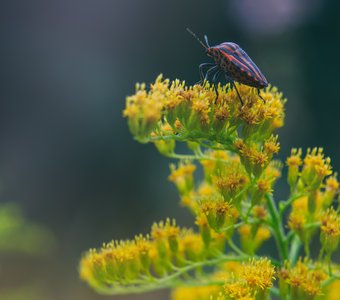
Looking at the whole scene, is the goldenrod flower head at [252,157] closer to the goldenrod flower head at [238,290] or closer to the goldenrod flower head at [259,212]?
the goldenrod flower head at [259,212]

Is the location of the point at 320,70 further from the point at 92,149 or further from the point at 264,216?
the point at 264,216

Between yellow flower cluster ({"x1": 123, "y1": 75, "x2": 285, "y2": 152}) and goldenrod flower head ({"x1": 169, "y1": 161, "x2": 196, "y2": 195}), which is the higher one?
goldenrod flower head ({"x1": 169, "y1": 161, "x2": 196, "y2": 195})

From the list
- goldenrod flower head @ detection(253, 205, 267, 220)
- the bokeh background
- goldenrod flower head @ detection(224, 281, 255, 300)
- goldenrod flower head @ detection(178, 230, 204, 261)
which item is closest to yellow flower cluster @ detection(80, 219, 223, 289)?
goldenrod flower head @ detection(178, 230, 204, 261)

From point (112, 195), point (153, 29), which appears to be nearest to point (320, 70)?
point (153, 29)

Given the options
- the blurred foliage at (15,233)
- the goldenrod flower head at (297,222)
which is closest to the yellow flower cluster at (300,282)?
the goldenrod flower head at (297,222)

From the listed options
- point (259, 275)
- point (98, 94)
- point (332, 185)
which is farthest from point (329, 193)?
point (98, 94)

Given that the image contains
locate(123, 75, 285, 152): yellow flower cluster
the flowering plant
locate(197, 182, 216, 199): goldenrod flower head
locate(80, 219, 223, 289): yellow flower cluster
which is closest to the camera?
locate(123, 75, 285, 152): yellow flower cluster

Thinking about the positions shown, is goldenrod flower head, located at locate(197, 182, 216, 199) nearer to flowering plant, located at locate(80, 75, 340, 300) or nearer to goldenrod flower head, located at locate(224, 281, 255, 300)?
flowering plant, located at locate(80, 75, 340, 300)
